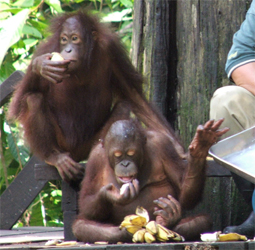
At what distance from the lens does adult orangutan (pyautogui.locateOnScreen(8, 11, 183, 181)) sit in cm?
337

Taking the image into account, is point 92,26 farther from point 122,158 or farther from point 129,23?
point 129,23

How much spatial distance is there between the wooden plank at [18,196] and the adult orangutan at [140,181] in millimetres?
1260

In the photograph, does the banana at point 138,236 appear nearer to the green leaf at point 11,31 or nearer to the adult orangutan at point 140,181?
the adult orangutan at point 140,181

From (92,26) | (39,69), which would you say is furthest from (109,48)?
(39,69)

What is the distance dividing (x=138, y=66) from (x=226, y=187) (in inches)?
41.7

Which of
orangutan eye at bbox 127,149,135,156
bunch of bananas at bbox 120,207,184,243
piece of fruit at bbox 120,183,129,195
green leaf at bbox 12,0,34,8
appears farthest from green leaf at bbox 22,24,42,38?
bunch of bananas at bbox 120,207,184,243

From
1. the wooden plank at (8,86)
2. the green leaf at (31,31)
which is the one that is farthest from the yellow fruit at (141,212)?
the green leaf at (31,31)

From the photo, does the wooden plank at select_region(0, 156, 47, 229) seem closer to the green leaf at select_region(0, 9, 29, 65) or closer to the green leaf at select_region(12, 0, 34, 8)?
the green leaf at select_region(0, 9, 29, 65)

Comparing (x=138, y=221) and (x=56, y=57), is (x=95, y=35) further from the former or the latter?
(x=138, y=221)

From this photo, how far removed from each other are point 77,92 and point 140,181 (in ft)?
3.46

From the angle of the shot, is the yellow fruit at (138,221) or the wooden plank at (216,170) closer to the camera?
the yellow fruit at (138,221)

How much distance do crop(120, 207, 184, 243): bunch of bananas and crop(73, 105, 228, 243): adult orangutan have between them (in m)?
0.05

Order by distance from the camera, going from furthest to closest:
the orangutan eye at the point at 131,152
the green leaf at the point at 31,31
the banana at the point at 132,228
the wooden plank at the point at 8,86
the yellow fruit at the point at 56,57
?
the green leaf at the point at 31,31
the wooden plank at the point at 8,86
the yellow fruit at the point at 56,57
the orangutan eye at the point at 131,152
the banana at the point at 132,228

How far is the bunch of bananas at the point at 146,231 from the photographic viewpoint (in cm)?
233
